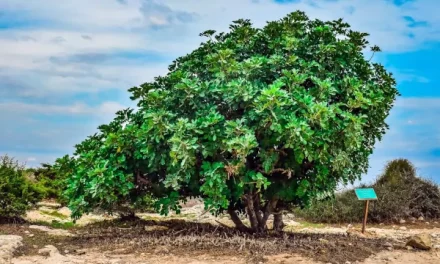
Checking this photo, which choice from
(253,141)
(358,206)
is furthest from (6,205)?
(358,206)

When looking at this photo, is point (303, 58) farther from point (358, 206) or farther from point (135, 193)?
point (358, 206)

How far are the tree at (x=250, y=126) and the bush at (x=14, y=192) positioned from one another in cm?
263

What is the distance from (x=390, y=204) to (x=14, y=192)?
A: 1094 cm

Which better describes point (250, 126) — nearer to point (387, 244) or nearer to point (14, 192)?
point (387, 244)

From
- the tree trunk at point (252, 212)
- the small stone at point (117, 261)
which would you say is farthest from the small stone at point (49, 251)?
the tree trunk at point (252, 212)

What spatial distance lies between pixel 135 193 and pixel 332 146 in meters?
3.67

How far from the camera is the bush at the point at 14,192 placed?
472 inches

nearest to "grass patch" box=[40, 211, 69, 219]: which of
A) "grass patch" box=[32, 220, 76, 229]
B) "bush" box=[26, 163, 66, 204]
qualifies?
"bush" box=[26, 163, 66, 204]

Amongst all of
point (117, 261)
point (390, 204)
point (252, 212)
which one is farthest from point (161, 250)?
point (390, 204)

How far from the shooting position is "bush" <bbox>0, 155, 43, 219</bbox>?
472 inches

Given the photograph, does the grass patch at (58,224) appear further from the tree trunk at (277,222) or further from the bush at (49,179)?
the tree trunk at (277,222)

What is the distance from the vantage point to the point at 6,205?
39.5 ft

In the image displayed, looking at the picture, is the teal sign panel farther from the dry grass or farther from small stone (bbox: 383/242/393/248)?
small stone (bbox: 383/242/393/248)

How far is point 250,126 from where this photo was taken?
8.59m
